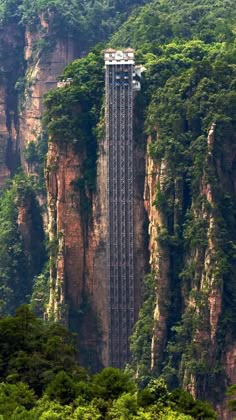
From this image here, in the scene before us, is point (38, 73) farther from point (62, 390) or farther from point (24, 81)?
point (62, 390)

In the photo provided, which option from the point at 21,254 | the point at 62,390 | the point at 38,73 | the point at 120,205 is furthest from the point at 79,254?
the point at 62,390

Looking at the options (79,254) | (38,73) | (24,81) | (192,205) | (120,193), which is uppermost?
(38,73)

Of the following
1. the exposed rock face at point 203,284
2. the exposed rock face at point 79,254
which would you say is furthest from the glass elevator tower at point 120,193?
the exposed rock face at point 203,284

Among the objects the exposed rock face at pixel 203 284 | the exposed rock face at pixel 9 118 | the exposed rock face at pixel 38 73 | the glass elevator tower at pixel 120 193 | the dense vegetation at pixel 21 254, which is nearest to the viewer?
the exposed rock face at pixel 203 284

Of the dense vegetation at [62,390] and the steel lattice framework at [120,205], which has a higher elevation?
the steel lattice framework at [120,205]

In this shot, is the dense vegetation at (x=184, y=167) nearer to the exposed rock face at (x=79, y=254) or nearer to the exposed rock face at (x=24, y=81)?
the exposed rock face at (x=79, y=254)

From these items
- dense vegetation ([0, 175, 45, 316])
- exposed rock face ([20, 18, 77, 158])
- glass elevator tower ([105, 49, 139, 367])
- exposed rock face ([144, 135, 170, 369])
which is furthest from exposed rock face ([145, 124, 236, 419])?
exposed rock face ([20, 18, 77, 158])
